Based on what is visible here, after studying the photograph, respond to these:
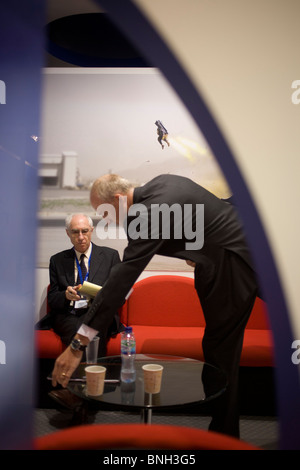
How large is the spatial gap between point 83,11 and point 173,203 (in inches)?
52.3

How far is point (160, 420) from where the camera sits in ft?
8.57

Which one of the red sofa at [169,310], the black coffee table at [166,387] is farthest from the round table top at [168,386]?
the red sofa at [169,310]

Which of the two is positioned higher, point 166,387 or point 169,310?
point 169,310

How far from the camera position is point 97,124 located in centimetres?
316

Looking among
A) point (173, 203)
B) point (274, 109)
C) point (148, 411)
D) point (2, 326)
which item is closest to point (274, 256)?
point (173, 203)

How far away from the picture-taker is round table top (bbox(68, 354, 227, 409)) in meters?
1.76

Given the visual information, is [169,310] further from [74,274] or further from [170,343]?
[74,274]

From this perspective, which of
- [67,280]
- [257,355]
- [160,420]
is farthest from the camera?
[67,280]

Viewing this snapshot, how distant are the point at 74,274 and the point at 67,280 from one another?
66 mm

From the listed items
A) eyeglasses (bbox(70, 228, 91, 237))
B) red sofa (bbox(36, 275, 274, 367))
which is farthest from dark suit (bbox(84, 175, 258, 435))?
eyeglasses (bbox(70, 228, 91, 237))

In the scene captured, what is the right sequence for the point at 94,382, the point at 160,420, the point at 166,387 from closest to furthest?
the point at 94,382 < the point at 166,387 < the point at 160,420

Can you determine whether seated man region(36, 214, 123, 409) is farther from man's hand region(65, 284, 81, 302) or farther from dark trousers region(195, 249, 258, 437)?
dark trousers region(195, 249, 258, 437)

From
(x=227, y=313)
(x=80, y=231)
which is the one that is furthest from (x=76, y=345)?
(x=80, y=231)

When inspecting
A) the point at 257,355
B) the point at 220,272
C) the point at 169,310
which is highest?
the point at 220,272
